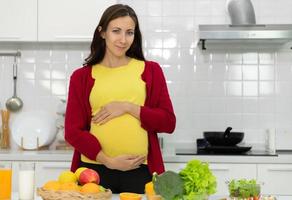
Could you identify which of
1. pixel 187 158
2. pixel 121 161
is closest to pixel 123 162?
pixel 121 161

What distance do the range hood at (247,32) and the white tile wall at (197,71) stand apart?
0.45 m

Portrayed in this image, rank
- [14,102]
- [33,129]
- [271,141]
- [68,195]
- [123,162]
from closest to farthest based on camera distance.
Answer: [68,195] → [123,162] → [271,141] → [33,129] → [14,102]

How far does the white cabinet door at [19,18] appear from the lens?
11.2 ft

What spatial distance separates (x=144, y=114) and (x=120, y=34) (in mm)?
374

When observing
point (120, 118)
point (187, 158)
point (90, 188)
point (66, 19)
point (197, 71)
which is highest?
point (66, 19)

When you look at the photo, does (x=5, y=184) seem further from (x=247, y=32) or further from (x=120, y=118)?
(x=247, y=32)

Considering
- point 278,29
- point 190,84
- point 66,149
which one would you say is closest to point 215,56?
point 190,84

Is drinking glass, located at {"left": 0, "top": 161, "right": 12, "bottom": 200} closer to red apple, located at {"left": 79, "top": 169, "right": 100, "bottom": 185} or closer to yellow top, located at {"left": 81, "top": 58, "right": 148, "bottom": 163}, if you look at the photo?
red apple, located at {"left": 79, "top": 169, "right": 100, "bottom": 185}

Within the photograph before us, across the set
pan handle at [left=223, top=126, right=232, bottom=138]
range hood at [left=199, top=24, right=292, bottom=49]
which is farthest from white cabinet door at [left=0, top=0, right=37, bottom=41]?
pan handle at [left=223, top=126, right=232, bottom=138]

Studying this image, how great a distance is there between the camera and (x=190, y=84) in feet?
12.1

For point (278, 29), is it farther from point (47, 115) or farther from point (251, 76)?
point (47, 115)

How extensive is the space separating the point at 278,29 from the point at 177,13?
823 millimetres

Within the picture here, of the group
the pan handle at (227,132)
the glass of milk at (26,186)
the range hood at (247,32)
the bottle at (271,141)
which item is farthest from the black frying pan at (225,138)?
the glass of milk at (26,186)

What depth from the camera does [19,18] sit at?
3.41m
